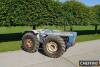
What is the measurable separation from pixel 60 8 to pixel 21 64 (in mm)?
10007

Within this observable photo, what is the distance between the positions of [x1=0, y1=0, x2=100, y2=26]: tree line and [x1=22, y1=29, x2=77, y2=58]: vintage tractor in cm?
303

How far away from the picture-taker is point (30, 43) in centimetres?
1206

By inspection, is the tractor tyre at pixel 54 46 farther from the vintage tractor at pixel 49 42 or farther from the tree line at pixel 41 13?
the tree line at pixel 41 13

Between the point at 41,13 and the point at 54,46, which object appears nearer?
the point at 54,46

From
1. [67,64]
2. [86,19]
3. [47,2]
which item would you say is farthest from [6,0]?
[86,19]

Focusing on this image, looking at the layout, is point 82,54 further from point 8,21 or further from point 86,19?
point 86,19

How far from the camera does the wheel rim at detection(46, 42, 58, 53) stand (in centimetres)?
1111

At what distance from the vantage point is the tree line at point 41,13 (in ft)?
48.8

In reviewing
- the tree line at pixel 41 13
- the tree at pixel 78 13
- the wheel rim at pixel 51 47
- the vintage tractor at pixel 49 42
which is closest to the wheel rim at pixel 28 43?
the vintage tractor at pixel 49 42

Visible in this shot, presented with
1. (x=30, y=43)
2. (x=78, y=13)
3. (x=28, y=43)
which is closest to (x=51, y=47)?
(x=30, y=43)

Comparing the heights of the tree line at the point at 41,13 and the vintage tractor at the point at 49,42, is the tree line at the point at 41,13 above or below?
above

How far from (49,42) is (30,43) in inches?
48.2

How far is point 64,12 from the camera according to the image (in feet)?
62.5

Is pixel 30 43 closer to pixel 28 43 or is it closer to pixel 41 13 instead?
pixel 28 43
